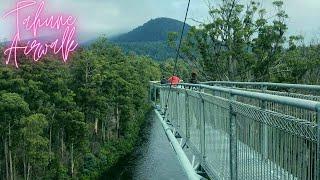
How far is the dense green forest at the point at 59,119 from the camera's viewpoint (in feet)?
107

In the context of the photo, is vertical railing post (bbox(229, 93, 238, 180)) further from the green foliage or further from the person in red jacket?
the green foliage

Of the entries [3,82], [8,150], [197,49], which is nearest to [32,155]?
[8,150]

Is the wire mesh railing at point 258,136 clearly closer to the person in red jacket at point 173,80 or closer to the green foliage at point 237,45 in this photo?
the person in red jacket at point 173,80

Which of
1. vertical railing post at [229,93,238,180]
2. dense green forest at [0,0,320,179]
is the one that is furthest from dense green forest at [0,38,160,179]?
vertical railing post at [229,93,238,180]

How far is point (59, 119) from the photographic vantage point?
3875cm

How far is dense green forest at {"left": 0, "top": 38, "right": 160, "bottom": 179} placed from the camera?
32.5 metres

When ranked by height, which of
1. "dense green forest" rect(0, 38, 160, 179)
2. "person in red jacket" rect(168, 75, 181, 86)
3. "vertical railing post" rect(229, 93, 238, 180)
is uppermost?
"person in red jacket" rect(168, 75, 181, 86)

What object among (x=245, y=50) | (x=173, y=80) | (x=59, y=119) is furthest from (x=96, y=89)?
(x=173, y=80)

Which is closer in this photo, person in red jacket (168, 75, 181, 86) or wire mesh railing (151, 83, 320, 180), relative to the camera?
wire mesh railing (151, 83, 320, 180)

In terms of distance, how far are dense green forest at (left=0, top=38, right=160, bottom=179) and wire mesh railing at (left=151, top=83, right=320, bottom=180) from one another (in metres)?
27.0

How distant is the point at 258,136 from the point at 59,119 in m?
36.3

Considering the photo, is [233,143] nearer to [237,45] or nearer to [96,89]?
[237,45]

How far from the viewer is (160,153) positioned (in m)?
46.0

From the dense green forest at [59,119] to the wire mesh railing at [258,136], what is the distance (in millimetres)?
27000
